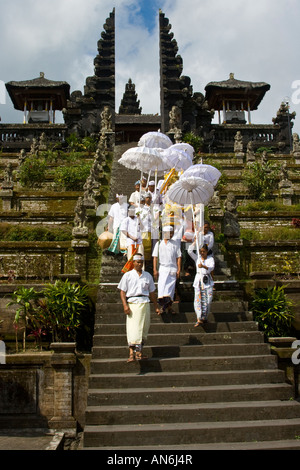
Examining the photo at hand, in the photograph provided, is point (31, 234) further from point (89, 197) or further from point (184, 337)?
point (184, 337)

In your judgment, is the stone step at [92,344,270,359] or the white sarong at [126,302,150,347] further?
the stone step at [92,344,270,359]

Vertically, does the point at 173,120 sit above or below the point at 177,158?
above

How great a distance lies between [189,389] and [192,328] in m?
1.29

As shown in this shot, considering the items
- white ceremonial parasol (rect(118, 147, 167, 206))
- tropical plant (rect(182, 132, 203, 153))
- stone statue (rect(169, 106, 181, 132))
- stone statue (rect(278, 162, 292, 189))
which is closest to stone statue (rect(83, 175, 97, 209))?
white ceremonial parasol (rect(118, 147, 167, 206))

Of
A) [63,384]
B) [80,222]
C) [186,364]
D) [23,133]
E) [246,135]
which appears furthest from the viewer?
[246,135]

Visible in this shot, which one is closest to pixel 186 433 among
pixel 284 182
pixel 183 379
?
pixel 183 379

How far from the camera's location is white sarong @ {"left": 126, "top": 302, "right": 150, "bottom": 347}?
22.2ft

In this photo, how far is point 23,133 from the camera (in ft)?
94.0

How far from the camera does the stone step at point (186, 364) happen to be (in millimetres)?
6965

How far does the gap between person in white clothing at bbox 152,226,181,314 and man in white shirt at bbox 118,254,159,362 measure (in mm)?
725

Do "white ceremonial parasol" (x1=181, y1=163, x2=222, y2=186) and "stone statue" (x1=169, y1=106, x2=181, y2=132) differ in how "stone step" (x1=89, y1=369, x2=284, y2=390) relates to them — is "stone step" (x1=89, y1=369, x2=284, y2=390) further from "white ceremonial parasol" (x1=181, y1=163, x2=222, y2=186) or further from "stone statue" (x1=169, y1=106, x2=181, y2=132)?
"stone statue" (x1=169, y1=106, x2=181, y2=132)

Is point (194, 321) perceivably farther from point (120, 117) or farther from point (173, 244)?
point (120, 117)

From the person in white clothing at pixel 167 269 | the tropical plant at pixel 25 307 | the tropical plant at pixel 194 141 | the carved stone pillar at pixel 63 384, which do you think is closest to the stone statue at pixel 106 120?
the tropical plant at pixel 194 141

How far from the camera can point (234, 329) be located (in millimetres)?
7855
